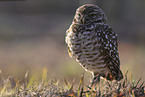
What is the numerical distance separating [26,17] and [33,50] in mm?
6505

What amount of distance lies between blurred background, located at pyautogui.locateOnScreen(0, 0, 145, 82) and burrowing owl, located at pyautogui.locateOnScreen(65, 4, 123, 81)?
1191 mm

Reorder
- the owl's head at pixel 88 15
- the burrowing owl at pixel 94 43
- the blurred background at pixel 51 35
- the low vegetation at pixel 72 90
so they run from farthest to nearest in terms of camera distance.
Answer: the blurred background at pixel 51 35 → the owl's head at pixel 88 15 → the burrowing owl at pixel 94 43 → the low vegetation at pixel 72 90

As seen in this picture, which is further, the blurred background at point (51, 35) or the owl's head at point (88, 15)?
the blurred background at point (51, 35)

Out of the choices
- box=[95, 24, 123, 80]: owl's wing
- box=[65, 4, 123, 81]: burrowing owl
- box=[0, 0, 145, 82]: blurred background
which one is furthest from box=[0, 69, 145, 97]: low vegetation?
box=[0, 0, 145, 82]: blurred background

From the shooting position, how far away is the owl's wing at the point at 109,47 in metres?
4.41

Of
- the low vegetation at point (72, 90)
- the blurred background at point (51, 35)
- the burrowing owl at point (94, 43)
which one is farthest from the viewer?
the blurred background at point (51, 35)

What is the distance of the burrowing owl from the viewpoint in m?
4.34

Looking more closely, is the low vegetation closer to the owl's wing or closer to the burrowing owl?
the burrowing owl

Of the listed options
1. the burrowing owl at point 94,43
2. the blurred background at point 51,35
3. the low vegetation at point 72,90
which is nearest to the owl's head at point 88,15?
the burrowing owl at point 94,43

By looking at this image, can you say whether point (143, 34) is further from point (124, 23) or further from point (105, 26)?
point (105, 26)

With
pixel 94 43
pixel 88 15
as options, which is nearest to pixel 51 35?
pixel 88 15

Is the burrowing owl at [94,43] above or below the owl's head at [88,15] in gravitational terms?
below

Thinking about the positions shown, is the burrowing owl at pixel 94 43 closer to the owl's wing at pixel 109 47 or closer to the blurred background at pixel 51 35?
the owl's wing at pixel 109 47

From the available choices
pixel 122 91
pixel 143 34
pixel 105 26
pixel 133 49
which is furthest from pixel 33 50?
pixel 122 91
